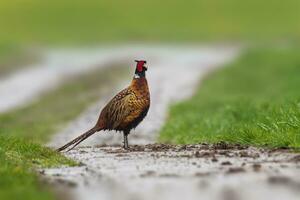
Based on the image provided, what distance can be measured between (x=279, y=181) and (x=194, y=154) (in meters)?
3.45

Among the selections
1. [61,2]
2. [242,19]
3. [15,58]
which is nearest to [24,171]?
[15,58]

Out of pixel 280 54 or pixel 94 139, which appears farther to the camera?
pixel 280 54

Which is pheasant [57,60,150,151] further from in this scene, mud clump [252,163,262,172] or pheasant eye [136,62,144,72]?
mud clump [252,163,262,172]

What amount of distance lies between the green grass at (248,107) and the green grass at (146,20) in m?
32.2

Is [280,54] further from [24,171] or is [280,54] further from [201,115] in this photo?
[24,171]

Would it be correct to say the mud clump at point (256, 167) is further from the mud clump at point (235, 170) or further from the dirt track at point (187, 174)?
the mud clump at point (235, 170)

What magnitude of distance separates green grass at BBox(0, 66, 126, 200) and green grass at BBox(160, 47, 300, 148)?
9.98 feet

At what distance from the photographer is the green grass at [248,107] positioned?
50.5 feet

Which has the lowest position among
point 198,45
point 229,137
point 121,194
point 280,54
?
point 121,194

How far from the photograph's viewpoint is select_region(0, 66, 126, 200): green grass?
→ 36.0 feet

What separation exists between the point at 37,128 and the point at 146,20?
210 ft

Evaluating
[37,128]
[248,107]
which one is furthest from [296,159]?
[37,128]

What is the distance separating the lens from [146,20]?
293 ft

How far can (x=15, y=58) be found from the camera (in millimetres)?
56938
